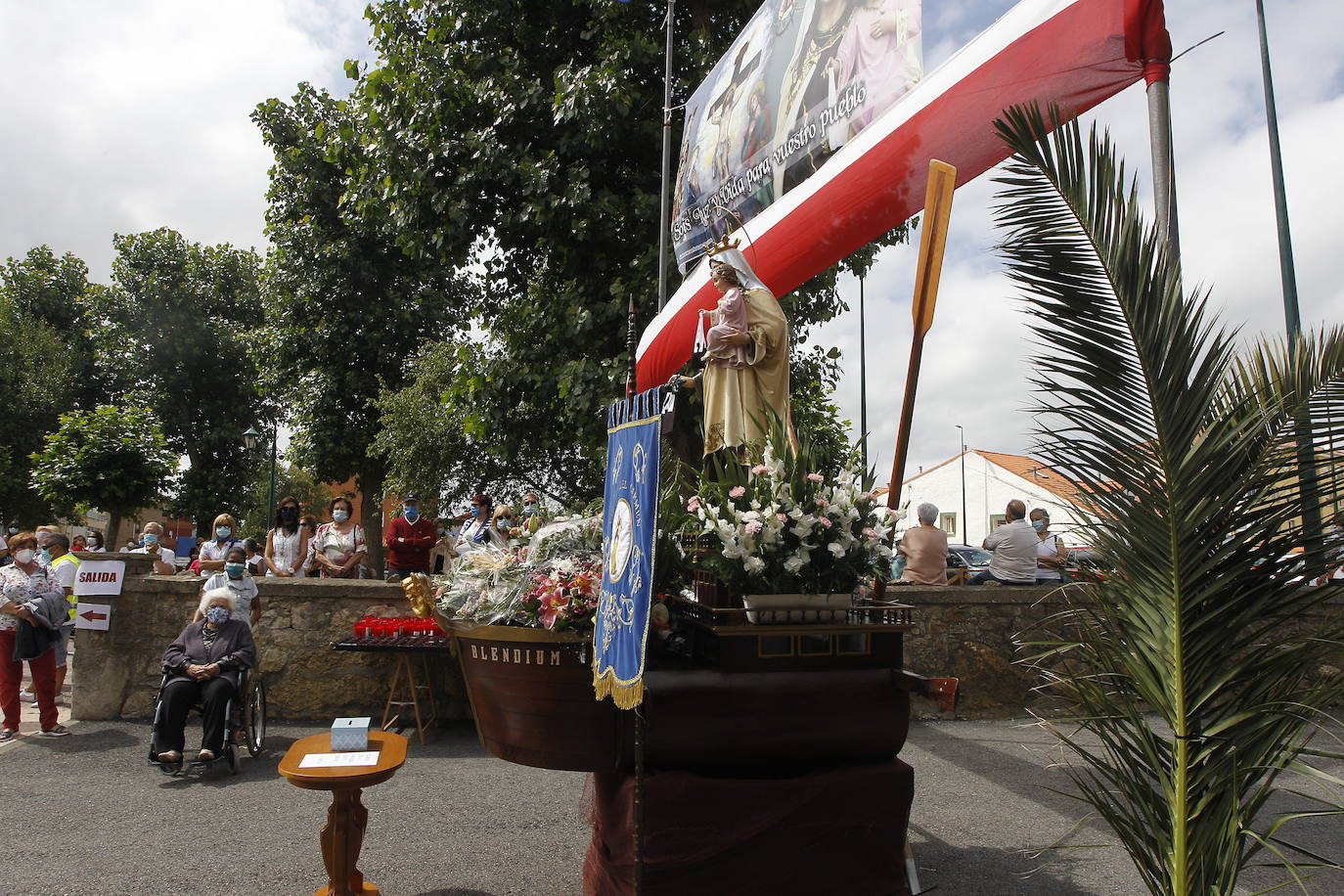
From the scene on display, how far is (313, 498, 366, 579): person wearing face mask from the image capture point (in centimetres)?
884

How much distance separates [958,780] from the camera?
5.95 meters

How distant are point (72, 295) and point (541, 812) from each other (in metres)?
36.5

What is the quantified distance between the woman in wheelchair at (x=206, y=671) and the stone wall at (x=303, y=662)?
90 cm

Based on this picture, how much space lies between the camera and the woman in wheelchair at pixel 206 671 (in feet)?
20.3

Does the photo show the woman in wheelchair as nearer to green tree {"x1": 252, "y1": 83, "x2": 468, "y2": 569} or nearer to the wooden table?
the wooden table

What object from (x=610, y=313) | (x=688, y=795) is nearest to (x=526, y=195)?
(x=610, y=313)

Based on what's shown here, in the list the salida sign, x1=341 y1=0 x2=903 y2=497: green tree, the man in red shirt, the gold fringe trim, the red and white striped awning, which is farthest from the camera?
x1=341 y1=0 x2=903 y2=497: green tree

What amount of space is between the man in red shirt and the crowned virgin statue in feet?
16.1

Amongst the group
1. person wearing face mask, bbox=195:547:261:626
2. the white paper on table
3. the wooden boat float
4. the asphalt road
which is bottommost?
the asphalt road

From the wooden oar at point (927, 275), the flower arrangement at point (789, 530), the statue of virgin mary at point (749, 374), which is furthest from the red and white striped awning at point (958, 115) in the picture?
the flower arrangement at point (789, 530)

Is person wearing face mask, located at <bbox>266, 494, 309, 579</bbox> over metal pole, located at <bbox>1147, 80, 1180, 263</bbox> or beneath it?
beneath

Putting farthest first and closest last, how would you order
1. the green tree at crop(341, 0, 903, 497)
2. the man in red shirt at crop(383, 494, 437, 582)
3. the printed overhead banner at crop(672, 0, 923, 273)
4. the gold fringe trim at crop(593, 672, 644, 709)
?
the green tree at crop(341, 0, 903, 497) → the man in red shirt at crop(383, 494, 437, 582) → the printed overhead banner at crop(672, 0, 923, 273) → the gold fringe trim at crop(593, 672, 644, 709)

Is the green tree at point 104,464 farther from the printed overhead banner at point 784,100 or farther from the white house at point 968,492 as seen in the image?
the white house at point 968,492

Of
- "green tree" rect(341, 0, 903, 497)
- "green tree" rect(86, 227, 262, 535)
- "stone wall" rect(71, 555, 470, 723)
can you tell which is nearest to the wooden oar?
"stone wall" rect(71, 555, 470, 723)
